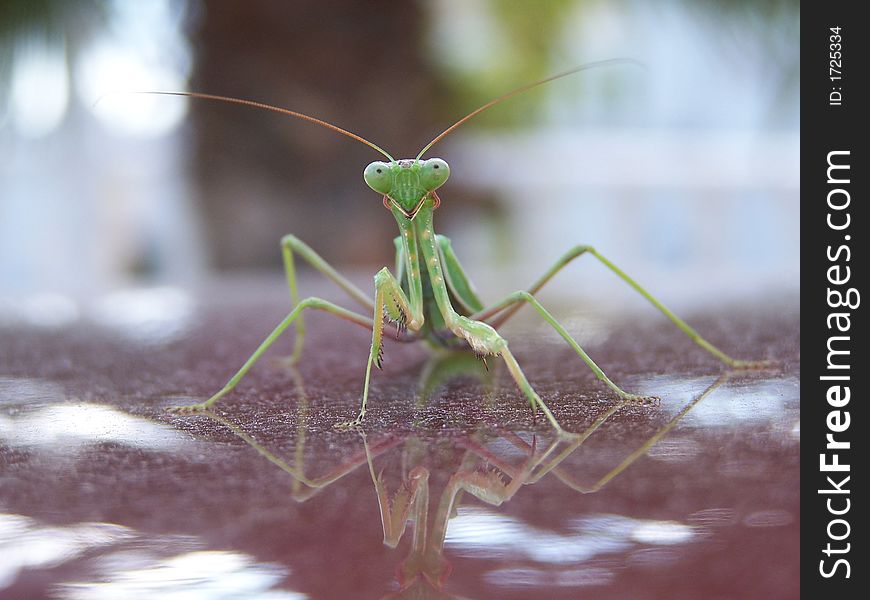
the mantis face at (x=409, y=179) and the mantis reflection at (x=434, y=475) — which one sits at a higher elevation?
the mantis face at (x=409, y=179)

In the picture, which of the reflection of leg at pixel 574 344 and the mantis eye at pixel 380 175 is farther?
the mantis eye at pixel 380 175

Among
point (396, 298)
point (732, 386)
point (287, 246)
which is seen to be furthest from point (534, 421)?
point (287, 246)

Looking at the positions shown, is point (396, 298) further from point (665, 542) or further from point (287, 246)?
point (665, 542)

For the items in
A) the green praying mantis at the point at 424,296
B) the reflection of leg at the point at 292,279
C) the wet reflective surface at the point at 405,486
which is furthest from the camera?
the reflection of leg at the point at 292,279

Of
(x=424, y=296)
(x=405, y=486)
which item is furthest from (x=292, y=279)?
(x=405, y=486)

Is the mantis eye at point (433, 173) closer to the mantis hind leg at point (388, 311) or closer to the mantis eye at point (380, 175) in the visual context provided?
the mantis eye at point (380, 175)

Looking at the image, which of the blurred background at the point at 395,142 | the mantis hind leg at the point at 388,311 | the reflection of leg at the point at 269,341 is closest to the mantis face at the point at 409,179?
the mantis hind leg at the point at 388,311

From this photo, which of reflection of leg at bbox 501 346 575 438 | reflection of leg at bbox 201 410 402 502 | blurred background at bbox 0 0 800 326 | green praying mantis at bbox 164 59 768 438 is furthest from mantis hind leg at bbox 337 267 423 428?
blurred background at bbox 0 0 800 326
